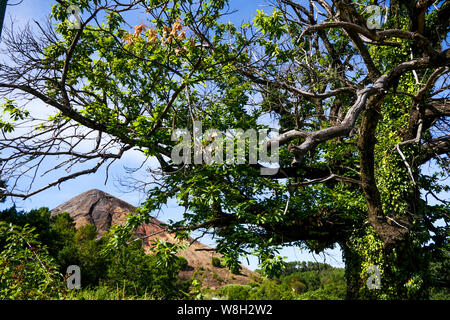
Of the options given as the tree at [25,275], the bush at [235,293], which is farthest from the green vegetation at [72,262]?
the bush at [235,293]

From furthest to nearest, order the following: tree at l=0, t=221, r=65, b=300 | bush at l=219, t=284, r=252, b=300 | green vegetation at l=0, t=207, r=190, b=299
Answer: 1. green vegetation at l=0, t=207, r=190, b=299
2. tree at l=0, t=221, r=65, b=300
3. bush at l=219, t=284, r=252, b=300

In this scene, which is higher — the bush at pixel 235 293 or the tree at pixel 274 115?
the tree at pixel 274 115

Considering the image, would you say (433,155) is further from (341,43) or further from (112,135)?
(112,135)

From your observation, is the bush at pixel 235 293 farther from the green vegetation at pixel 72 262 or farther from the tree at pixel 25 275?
the tree at pixel 25 275

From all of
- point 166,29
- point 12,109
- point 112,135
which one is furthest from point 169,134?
point 12,109

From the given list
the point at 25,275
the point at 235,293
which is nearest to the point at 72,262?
the point at 25,275

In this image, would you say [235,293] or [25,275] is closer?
[235,293]

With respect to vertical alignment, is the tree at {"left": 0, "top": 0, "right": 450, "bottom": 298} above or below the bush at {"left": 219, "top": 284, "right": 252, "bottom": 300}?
above

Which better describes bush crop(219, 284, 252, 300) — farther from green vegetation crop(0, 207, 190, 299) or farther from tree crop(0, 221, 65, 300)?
tree crop(0, 221, 65, 300)

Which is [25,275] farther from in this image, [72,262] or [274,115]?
[72,262]

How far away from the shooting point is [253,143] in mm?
8703

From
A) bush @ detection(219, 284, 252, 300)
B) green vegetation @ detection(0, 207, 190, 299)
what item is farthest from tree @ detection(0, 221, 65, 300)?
bush @ detection(219, 284, 252, 300)

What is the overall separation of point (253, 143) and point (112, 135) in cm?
363
